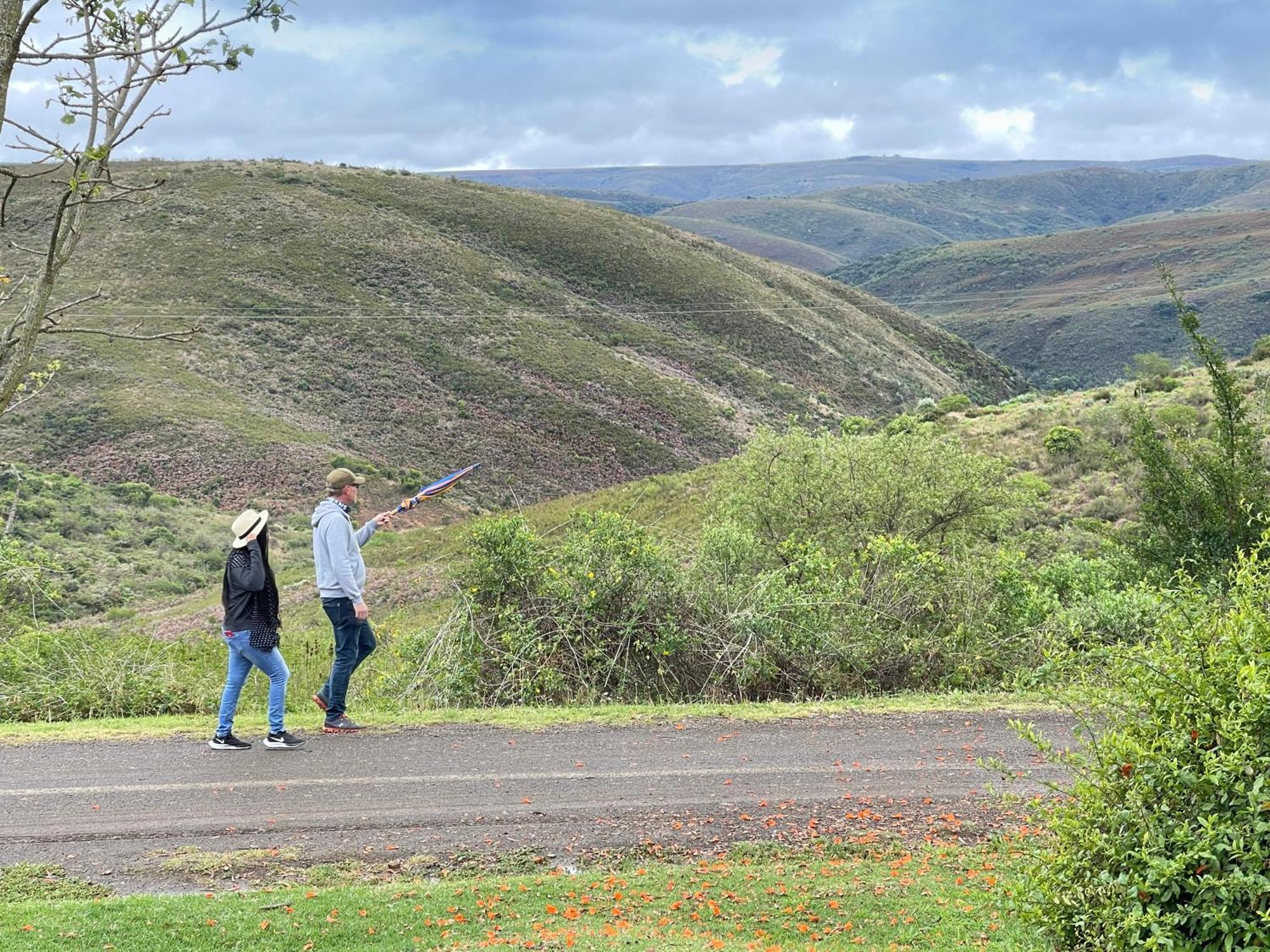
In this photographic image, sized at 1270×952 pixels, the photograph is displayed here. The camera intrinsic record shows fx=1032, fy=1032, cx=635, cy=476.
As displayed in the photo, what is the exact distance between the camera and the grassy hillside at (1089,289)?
114 meters

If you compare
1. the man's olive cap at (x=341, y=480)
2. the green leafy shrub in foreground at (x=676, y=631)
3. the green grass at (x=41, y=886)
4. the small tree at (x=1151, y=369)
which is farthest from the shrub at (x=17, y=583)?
the small tree at (x=1151, y=369)

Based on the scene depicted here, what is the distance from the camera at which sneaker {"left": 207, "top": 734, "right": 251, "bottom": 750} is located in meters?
8.66

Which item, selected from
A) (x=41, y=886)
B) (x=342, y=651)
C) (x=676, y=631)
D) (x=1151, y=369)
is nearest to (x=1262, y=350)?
(x=1151, y=369)

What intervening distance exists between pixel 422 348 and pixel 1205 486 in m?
56.2

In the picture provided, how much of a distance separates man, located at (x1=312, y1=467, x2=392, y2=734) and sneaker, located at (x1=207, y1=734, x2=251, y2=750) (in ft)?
2.45

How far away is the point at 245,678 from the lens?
871 centimetres

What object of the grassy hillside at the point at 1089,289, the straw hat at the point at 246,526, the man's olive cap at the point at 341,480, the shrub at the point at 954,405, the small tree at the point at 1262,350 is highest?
the grassy hillside at the point at 1089,289

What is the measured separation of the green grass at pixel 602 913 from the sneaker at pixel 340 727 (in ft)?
10.6

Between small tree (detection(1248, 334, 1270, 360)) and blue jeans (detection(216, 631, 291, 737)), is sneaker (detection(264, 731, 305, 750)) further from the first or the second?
small tree (detection(1248, 334, 1270, 360))

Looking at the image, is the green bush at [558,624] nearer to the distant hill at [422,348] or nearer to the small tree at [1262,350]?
the small tree at [1262,350]

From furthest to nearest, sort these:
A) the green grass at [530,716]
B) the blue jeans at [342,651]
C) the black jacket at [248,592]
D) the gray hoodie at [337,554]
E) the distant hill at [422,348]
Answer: the distant hill at [422,348]
the green grass at [530,716]
the blue jeans at [342,651]
the gray hoodie at [337,554]
the black jacket at [248,592]

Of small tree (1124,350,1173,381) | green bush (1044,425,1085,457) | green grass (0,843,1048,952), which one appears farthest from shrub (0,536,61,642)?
small tree (1124,350,1173,381)

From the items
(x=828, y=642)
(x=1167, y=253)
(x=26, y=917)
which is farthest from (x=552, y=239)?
(x=1167, y=253)

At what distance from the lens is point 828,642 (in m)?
11.1
